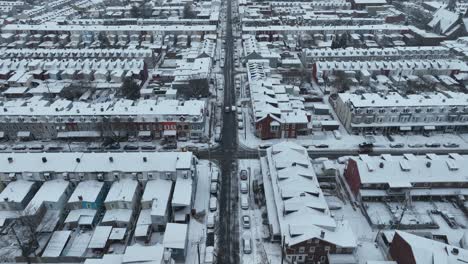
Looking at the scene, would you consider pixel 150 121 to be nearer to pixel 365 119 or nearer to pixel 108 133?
pixel 108 133

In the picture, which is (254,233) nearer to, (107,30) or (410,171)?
(410,171)

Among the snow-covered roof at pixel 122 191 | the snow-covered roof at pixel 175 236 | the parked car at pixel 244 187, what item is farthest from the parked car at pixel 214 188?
the snow-covered roof at pixel 122 191

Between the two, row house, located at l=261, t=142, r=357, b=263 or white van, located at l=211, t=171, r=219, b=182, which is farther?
white van, located at l=211, t=171, r=219, b=182

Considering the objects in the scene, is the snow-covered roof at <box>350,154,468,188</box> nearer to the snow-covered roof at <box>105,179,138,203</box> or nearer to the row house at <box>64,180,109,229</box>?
the snow-covered roof at <box>105,179,138,203</box>

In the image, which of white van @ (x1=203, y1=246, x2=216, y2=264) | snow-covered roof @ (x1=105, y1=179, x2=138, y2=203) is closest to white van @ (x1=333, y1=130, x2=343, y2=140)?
white van @ (x1=203, y1=246, x2=216, y2=264)

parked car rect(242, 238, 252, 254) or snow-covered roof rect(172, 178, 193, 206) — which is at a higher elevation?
snow-covered roof rect(172, 178, 193, 206)

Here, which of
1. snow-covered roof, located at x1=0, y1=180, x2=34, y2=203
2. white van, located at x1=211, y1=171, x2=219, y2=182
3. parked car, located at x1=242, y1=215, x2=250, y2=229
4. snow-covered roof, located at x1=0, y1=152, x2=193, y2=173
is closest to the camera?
parked car, located at x1=242, y1=215, x2=250, y2=229

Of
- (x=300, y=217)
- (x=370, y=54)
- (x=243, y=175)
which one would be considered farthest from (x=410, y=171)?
(x=370, y=54)
